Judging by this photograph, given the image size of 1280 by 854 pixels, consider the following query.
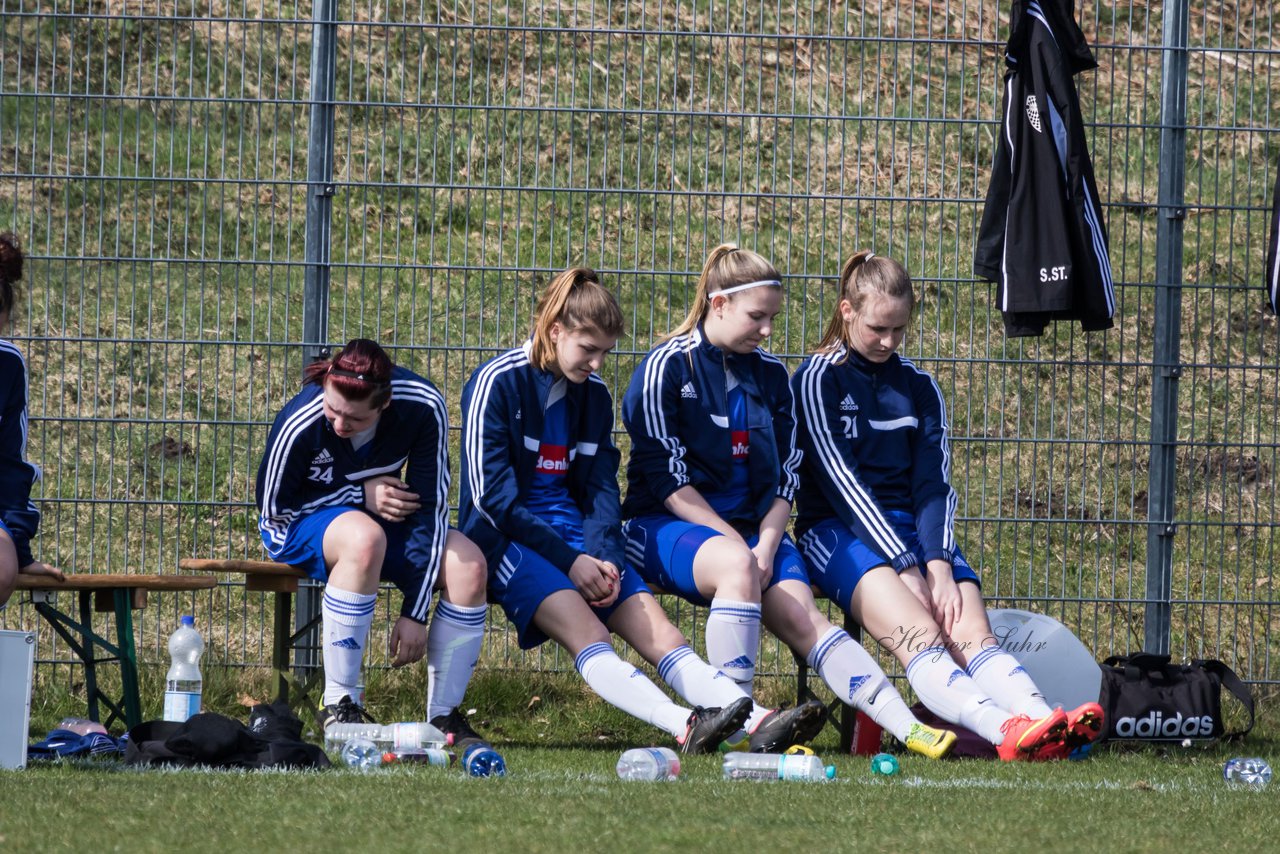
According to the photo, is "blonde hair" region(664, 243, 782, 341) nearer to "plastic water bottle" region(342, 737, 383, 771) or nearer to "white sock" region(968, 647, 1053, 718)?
"white sock" region(968, 647, 1053, 718)

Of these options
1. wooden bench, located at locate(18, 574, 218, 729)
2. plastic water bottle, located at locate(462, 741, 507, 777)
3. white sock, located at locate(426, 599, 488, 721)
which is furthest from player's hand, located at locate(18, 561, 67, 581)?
plastic water bottle, located at locate(462, 741, 507, 777)

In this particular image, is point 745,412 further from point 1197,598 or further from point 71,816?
point 71,816

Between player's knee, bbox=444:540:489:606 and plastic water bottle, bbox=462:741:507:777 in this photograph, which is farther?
player's knee, bbox=444:540:489:606

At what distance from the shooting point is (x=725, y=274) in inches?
210

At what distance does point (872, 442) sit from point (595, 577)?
118 centimetres

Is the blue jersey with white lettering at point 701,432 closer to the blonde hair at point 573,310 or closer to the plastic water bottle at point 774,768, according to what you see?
the blonde hair at point 573,310

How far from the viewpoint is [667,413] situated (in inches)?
207

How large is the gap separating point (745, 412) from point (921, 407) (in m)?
0.67

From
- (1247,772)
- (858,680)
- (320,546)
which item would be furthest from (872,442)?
(320,546)

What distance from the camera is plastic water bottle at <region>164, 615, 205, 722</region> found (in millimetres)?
5012

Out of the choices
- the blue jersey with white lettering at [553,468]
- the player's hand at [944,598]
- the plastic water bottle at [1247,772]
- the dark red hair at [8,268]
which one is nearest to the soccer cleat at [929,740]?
the player's hand at [944,598]

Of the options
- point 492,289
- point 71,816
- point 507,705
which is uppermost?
point 492,289

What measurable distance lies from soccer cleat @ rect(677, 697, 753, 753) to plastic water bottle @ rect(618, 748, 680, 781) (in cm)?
30

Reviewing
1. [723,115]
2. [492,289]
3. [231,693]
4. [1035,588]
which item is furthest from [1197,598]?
[231,693]
